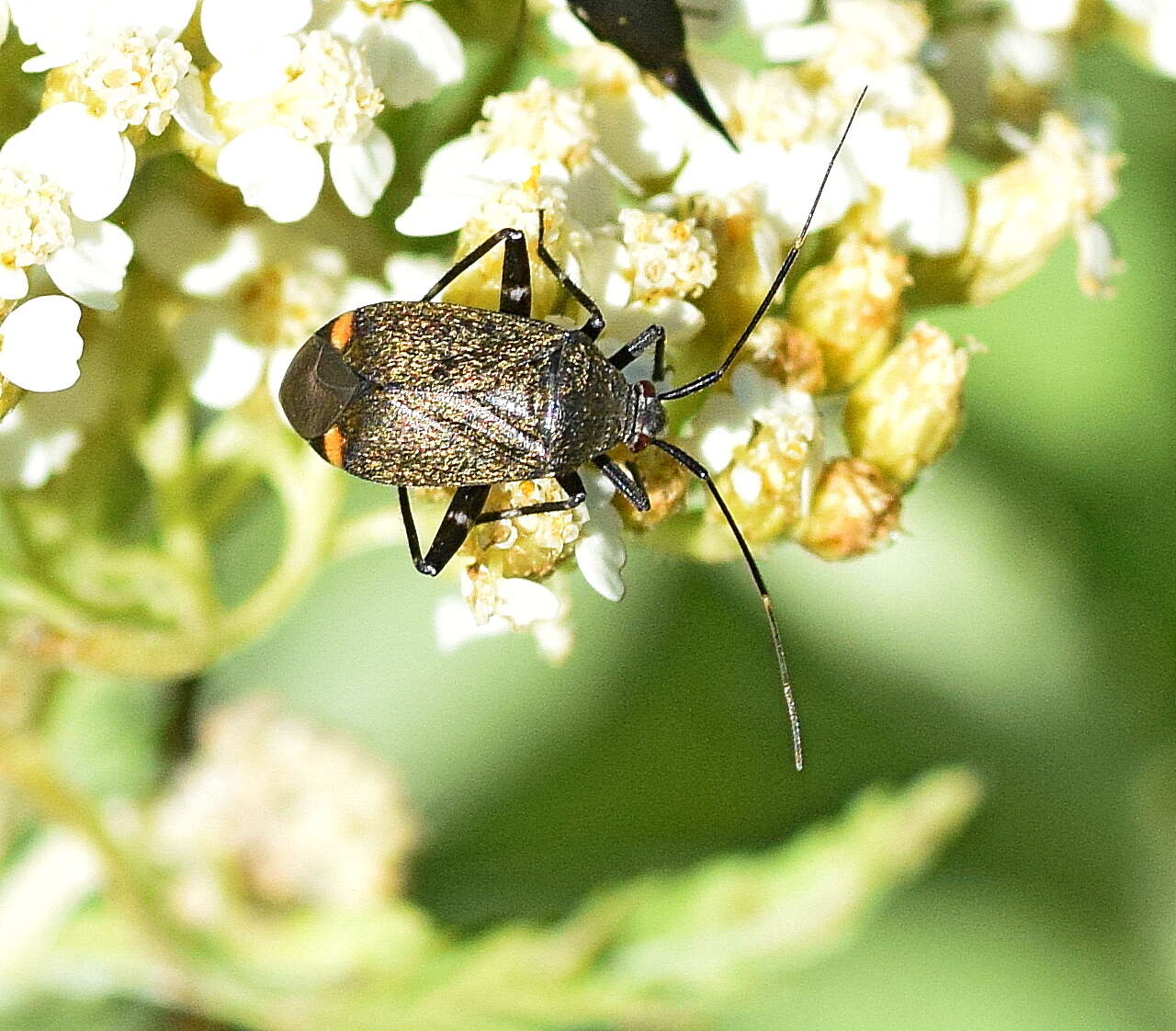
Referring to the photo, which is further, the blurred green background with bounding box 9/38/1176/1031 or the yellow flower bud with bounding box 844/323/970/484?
the blurred green background with bounding box 9/38/1176/1031

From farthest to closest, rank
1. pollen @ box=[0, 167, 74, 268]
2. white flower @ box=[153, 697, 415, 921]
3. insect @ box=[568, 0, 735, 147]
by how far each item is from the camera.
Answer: white flower @ box=[153, 697, 415, 921] < insect @ box=[568, 0, 735, 147] < pollen @ box=[0, 167, 74, 268]

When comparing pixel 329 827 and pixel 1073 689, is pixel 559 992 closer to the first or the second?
pixel 329 827

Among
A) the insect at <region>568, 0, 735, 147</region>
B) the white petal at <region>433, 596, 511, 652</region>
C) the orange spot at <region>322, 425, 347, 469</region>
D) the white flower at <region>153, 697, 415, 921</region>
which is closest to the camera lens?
the insect at <region>568, 0, 735, 147</region>

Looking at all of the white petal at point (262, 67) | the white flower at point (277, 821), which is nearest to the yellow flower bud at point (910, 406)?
the white petal at point (262, 67)

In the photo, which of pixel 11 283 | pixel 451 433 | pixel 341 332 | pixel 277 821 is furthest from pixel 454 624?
pixel 277 821

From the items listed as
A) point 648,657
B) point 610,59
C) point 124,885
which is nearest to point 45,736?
point 124,885

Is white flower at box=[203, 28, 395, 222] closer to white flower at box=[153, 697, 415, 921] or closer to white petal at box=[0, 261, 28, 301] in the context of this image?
white petal at box=[0, 261, 28, 301]

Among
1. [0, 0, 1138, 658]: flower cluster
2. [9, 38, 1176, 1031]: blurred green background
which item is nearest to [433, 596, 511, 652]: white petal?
[0, 0, 1138, 658]: flower cluster
